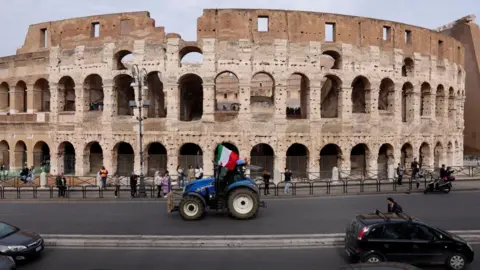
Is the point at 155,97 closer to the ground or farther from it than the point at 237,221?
farther from it

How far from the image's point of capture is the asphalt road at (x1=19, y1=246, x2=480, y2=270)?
29.1ft

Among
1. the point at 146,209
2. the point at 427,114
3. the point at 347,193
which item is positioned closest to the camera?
the point at 146,209

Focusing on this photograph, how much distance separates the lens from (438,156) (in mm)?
33562

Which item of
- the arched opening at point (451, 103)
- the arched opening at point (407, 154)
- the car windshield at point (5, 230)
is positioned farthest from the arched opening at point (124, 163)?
the arched opening at point (451, 103)

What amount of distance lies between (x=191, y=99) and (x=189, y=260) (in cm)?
2594

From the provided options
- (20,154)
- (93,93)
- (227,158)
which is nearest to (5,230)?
(227,158)

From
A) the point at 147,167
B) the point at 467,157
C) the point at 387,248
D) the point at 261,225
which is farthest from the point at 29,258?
the point at 467,157

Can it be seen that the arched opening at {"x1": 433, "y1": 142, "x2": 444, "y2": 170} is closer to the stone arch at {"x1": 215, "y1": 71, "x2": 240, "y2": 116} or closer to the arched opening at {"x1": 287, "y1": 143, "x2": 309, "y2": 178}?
the arched opening at {"x1": 287, "y1": 143, "x2": 309, "y2": 178}

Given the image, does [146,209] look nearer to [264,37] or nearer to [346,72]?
[264,37]

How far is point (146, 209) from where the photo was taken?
51.6 ft

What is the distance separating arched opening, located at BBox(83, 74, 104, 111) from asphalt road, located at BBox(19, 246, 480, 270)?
19516 millimetres

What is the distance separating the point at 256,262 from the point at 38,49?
92.1ft

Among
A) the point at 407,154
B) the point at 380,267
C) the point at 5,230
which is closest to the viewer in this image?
the point at 380,267

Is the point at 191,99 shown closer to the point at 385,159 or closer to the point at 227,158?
the point at 385,159
